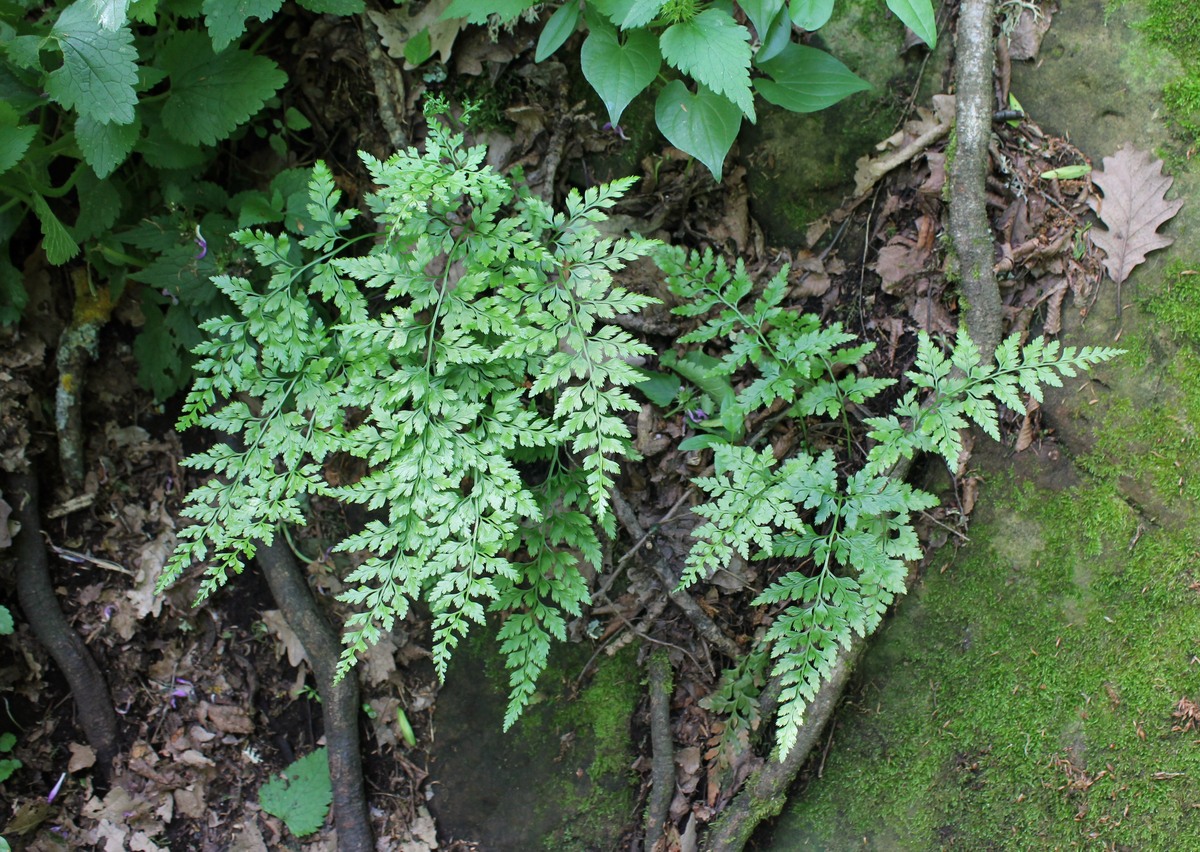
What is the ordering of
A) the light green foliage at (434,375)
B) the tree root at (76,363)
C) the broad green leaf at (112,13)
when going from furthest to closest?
the tree root at (76,363) → the light green foliage at (434,375) → the broad green leaf at (112,13)

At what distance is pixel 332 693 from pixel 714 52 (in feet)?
10.1

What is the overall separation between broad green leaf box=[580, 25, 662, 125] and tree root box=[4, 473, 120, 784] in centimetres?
303

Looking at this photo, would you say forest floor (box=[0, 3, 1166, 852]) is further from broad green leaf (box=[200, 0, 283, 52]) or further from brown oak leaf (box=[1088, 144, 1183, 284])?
broad green leaf (box=[200, 0, 283, 52])

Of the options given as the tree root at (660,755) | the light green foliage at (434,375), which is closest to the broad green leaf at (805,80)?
the light green foliage at (434,375)

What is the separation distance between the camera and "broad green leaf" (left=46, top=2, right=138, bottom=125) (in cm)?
268

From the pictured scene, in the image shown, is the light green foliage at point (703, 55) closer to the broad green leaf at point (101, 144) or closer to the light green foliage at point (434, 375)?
the light green foliage at point (434, 375)

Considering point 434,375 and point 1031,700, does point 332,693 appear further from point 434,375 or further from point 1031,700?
point 1031,700

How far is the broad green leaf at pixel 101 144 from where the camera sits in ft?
9.65

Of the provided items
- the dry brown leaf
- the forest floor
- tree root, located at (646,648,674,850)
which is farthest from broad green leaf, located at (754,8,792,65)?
the dry brown leaf

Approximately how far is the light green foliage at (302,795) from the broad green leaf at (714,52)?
3372mm

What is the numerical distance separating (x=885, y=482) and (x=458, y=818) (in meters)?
2.44

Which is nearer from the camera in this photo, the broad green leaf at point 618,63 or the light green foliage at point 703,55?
the light green foliage at point 703,55

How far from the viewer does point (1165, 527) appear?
3.02 meters

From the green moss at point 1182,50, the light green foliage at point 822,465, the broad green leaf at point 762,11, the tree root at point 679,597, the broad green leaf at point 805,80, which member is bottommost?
the tree root at point 679,597
